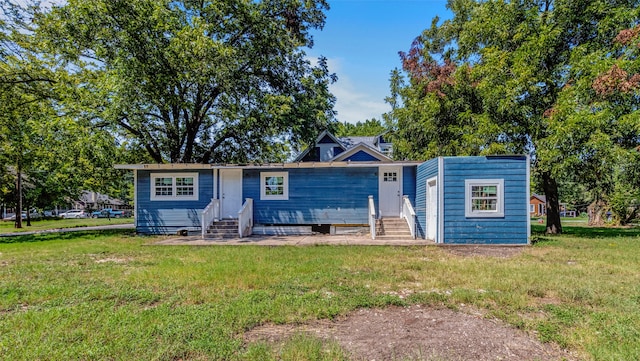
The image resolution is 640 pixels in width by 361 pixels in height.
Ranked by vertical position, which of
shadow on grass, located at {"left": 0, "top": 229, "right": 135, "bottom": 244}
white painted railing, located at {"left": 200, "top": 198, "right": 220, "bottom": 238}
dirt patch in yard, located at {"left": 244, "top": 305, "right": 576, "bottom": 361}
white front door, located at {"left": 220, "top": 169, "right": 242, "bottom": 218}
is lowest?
shadow on grass, located at {"left": 0, "top": 229, "right": 135, "bottom": 244}

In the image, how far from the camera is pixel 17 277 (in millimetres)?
5984

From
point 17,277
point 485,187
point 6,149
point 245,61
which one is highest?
point 245,61

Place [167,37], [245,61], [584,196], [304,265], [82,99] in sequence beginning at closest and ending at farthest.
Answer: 1. [304,265]
2. [82,99]
3. [167,37]
4. [245,61]
5. [584,196]

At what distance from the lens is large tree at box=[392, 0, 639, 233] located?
511 inches

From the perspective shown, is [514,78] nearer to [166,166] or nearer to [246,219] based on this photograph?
[246,219]

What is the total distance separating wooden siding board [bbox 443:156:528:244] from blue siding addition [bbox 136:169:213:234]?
8834 millimetres

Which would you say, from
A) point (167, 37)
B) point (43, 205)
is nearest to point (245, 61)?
point (167, 37)

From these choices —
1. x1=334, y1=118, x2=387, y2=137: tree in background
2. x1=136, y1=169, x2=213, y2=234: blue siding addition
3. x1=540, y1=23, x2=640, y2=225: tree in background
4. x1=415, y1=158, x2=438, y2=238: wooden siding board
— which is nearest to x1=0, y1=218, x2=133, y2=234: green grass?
x1=136, y1=169, x2=213, y2=234: blue siding addition

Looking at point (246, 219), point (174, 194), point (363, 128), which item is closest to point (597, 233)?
point (246, 219)

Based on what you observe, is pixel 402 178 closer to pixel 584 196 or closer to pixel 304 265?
pixel 304 265

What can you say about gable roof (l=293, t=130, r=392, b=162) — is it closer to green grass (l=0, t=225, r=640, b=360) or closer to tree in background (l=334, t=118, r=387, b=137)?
green grass (l=0, t=225, r=640, b=360)

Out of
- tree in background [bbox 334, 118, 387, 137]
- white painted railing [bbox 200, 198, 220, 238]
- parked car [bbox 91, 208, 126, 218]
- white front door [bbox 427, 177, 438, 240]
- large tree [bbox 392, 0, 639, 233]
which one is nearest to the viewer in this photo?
white front door [bbox 427, 177, 438, 240]

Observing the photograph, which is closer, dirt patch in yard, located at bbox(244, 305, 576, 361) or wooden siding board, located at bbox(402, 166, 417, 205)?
dirt patch in yard, located at bbox(244, 305, 576, 361)

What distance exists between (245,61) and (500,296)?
14472 millimetres
